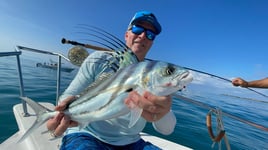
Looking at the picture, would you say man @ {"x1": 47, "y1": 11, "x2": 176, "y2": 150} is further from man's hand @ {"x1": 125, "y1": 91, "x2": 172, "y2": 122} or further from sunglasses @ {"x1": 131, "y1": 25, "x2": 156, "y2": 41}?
man's hand @ {"x1": 125, "y1": 91, "x2": 172, "y2": 122}

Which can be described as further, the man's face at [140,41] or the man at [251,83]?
the man at [251,83]

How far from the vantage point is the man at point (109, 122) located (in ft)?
7.91

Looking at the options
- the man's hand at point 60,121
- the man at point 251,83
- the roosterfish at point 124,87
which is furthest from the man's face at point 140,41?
the man at point 251,83

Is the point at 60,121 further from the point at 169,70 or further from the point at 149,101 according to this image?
the point at 169,70

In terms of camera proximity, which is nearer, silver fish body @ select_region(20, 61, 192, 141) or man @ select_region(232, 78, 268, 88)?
silver fish body @ select_region(20, 61, 192, 141)

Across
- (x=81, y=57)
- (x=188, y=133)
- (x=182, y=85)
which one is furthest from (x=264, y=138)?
(x=182, y=85)

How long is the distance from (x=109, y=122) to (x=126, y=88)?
40.2 inches

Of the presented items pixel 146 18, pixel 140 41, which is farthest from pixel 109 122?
pixel 146 18

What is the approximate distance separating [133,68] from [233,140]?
8263 millimetres

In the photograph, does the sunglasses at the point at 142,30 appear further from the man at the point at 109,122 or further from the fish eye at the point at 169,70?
the fish eye at the point at 169,70

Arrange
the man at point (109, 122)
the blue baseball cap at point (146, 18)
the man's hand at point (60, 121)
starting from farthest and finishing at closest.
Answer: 1. the blue baseball cap at point (146, 18)
2. the man at point (109, 122)
3. the man's hand at point (60, 121)

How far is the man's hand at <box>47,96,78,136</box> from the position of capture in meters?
2.26

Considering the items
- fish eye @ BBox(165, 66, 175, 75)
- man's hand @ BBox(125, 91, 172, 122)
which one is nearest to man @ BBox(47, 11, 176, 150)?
man's hand @ BBox(125, 91, 172, 122)

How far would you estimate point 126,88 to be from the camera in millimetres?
1816
